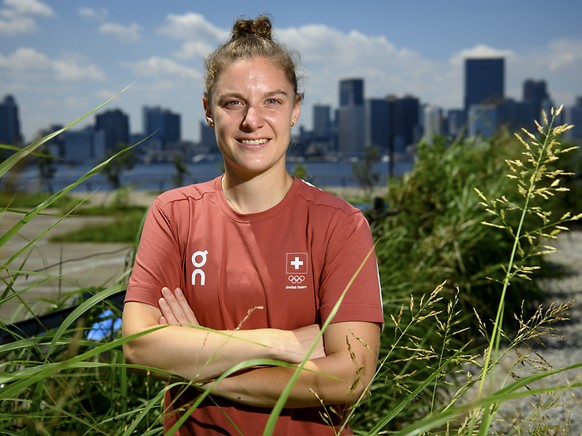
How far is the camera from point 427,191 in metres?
6.61

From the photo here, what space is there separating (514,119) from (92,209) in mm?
14135

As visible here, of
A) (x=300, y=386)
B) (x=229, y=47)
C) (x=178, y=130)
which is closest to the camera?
(x=300, y=386)

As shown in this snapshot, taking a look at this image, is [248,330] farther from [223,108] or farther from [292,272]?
[223,108]

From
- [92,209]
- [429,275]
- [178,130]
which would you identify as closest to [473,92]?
[178,130]

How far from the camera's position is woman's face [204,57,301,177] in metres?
1.78

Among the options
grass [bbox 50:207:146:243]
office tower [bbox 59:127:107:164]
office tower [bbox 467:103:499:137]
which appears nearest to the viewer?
office tower [bbox 59:127:107:164]

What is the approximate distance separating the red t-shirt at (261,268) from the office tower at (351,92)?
110195mm

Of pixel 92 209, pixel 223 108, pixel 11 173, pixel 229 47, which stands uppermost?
pixel 229 47

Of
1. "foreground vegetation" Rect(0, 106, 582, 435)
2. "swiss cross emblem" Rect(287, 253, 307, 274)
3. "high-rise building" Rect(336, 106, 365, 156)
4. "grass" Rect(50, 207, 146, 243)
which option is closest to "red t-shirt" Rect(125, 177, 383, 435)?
"swiss cross emblem" Rect(287, 253, 307, 274)

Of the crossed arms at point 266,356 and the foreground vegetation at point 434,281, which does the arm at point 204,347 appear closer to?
the crossed arms at point 266,356

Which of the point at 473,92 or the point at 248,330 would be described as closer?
the point at 248,330

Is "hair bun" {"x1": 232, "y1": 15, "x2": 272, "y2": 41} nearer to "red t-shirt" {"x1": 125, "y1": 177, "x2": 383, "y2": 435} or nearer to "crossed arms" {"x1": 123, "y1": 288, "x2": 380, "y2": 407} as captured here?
"red t-shirt" {"x1": 125, "y1": 177, "x2": 383, "y2": 435}

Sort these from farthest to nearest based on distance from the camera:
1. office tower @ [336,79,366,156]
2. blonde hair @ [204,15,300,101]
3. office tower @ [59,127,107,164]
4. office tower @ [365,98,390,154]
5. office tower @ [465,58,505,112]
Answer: office tower @ [465,58,505,112]
office tower @ [365,98,390,154]
office tower @ [336,79,366,156]
office tower @ [59,127,107,164]
blonde hair @ [204,15,300,101]

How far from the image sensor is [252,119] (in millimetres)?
1760
